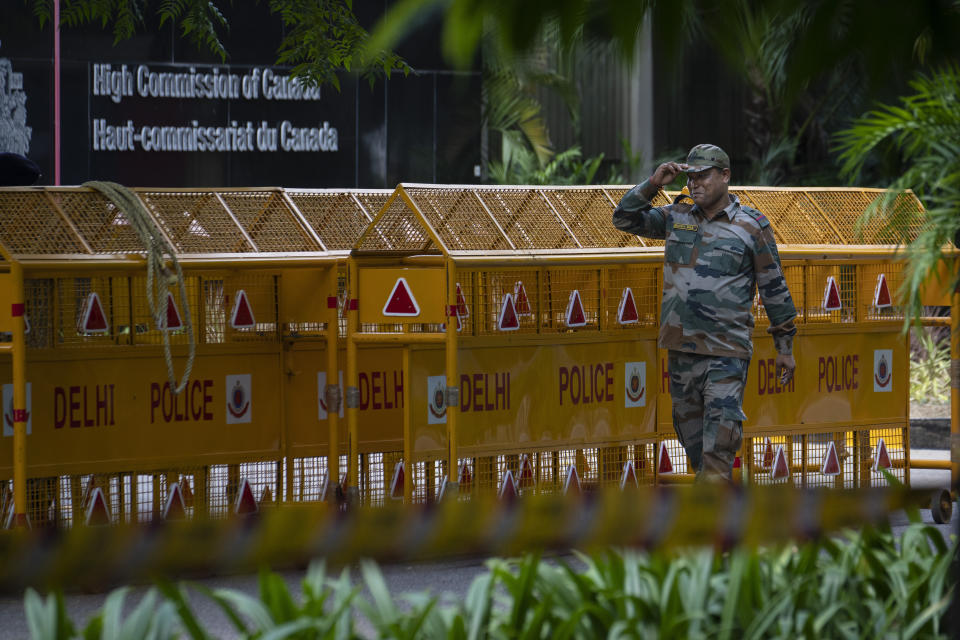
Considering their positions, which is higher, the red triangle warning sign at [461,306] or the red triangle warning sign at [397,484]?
the red triangle warning sign at [461,306]

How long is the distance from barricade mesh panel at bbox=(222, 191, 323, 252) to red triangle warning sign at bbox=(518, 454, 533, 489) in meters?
1.79

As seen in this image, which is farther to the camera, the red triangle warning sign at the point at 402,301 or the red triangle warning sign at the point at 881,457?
the red triangle warning sign at the point at 881,457

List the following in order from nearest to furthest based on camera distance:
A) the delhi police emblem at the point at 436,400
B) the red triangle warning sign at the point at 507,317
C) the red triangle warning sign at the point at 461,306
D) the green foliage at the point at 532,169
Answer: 1. the red triangle warning sign at the point at 461,306
2. the delhi police emblem at the point at 436,400
3. the red triangle warning sign at the point at 507,317
4. the green foliage at the point at 532,169

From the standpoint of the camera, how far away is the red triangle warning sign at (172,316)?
7.84m

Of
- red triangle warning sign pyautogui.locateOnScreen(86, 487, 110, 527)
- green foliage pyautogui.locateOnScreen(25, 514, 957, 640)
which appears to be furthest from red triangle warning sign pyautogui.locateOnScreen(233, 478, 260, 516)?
green foliage pyautogui.locateOnScreen(25, 514, 957, 640)

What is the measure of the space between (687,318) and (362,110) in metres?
8.98

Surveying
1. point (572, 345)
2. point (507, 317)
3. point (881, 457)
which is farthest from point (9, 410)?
point (881, 457)

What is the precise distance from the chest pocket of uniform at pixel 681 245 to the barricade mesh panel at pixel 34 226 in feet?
10.3

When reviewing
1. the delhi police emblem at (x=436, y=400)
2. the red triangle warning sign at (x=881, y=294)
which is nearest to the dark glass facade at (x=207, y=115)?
the red triangle warning sign at (x=881, y=294)

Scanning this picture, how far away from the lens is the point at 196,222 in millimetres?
8250

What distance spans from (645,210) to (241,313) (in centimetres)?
238

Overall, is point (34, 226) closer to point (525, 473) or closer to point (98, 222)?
point (98, 222)

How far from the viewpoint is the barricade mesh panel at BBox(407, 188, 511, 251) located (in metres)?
7.95

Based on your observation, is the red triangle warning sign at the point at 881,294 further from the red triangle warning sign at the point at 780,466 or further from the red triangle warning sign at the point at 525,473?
the red triangle warning sign at the point at 525,473
